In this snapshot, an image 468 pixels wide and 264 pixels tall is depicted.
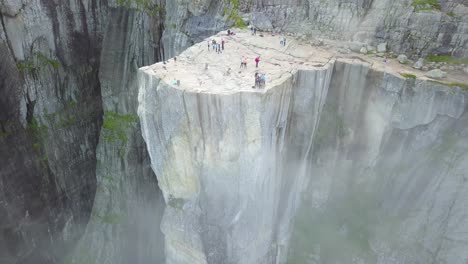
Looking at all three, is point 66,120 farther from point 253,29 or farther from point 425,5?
point 425,5

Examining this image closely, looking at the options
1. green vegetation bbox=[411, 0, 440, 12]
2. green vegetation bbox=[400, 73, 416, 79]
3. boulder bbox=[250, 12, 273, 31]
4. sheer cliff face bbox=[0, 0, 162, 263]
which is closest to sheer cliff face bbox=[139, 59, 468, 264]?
green vegetation bbox=[400, 73, 416, 79]

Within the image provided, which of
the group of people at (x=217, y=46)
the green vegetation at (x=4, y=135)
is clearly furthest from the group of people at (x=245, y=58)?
the green vegetation at (x=4, y=135)

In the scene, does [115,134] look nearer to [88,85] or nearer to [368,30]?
[88,85]

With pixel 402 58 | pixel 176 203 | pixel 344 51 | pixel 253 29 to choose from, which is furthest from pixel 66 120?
pixel 402 58

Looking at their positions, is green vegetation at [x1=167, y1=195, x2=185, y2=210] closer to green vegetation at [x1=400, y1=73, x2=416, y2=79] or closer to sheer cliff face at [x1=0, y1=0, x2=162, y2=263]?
sheer cliff face at [x1=0, y1=0, x2=162, y2=263]

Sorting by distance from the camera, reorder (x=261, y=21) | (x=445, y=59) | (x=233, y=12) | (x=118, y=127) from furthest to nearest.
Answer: (x=118, y=127), (x=233, y=12), (x=261, y=21), (x=445, y=59)

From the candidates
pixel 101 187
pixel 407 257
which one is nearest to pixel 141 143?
pixel 101 187
